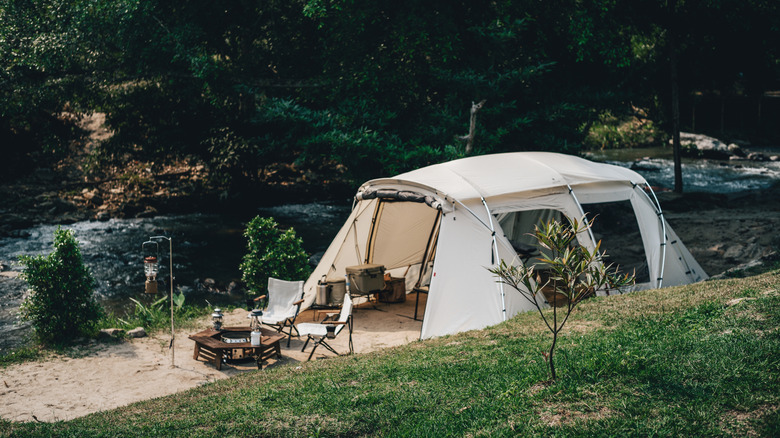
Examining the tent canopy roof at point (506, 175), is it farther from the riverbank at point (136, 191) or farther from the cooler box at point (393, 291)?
the riverbank at point (136, 191)

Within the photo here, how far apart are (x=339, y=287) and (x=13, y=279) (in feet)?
26.0

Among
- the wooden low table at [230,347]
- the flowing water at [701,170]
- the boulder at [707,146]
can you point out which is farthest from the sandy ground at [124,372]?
the boulder at [707,146]

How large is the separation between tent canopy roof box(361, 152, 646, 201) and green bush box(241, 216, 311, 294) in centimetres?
205

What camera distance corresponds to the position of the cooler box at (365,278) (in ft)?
36.7

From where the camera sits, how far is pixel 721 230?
15000 millimetres

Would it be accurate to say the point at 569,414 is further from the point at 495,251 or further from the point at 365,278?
the point at 365,278

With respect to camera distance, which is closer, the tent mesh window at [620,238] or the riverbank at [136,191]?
the tent mesh window at [620,238]

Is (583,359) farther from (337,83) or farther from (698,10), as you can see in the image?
(698,10)

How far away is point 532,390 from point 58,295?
24.8 ft

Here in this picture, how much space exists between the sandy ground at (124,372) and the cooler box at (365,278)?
54 cm

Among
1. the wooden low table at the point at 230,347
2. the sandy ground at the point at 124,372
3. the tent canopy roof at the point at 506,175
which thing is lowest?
the sandy ground at the point at 124,372

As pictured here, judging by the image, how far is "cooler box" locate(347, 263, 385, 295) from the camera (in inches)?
440

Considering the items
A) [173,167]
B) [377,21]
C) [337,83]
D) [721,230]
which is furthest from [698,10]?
[173,167]

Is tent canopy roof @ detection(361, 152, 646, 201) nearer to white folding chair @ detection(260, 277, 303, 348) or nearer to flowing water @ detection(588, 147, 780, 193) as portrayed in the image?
white folding chair @ detection(260, 277, 303, 348)
